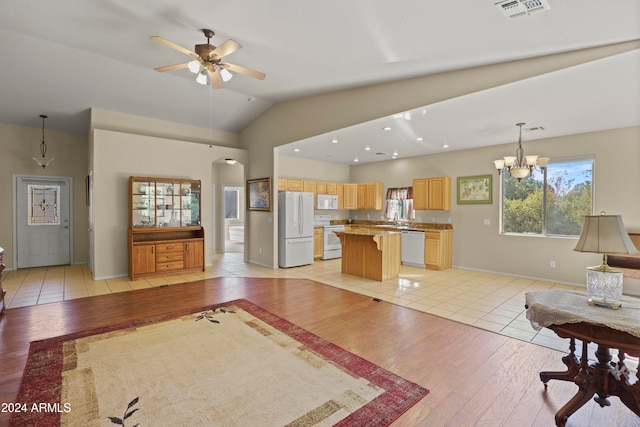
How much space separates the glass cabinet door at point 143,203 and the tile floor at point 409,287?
1.14m

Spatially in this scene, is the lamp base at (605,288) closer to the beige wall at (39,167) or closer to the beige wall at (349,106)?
the beige wall at (349,106)

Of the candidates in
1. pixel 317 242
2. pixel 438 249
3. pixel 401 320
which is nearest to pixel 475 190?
pixel 438 249

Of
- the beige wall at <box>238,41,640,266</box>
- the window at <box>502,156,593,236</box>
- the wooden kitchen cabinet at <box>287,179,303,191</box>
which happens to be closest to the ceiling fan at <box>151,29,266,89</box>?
the beige wall at <box>238,41,640,266</box>

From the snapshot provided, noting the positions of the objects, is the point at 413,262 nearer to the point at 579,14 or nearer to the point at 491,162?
the point at 491,162

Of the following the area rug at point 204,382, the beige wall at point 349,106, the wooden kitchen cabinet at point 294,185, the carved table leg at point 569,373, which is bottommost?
the area rug at point 204,382

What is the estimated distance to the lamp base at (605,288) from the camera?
197cm

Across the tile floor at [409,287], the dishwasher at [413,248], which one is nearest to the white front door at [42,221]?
the tile floor at [409,287]

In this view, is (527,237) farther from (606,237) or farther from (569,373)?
(606,237)

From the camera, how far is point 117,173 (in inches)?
229

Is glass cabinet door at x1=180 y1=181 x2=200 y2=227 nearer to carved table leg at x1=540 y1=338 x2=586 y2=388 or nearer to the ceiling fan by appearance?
the ceiling fan

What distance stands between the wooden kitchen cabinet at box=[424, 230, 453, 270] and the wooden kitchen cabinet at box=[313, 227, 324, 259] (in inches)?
105

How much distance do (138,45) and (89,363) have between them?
12.9 ft

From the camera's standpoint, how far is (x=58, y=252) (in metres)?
7.00

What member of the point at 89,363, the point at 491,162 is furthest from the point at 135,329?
the point at 491,162
